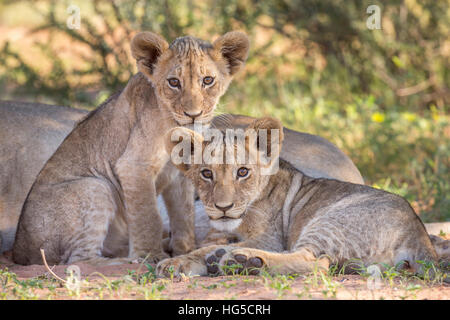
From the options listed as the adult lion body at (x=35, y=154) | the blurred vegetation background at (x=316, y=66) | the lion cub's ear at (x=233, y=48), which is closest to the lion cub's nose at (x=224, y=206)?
the lion cub's ear at (x=233, y=48)

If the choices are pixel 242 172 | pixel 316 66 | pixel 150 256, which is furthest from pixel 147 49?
pixel 316 66

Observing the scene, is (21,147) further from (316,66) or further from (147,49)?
(316,66)

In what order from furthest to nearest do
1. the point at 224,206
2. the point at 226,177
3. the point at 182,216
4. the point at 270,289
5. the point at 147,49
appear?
the point at 182,216, the point at 147,49, the point at 226,177, the point at 224,206, the point at 270,289

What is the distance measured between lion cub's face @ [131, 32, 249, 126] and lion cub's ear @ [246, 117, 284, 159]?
313 millimetres

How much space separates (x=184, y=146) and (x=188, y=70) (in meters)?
0.49

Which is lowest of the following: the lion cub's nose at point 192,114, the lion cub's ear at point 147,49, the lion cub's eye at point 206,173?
the lion cub's eye at point 206,173

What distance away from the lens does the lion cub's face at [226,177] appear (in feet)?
13.7

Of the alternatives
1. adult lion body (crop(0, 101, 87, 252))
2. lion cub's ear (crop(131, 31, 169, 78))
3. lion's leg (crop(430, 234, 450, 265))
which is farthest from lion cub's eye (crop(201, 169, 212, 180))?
adult lion body (crop(0, 101, 87, 252))

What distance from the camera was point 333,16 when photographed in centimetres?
933

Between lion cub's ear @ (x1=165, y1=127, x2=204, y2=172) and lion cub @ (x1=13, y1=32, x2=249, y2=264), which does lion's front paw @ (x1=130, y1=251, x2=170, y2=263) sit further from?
lion cub's ear @ (x1=165, y1=127, x2=204, y2=172)

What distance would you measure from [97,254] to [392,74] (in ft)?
19.7

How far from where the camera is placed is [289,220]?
460 centimetres

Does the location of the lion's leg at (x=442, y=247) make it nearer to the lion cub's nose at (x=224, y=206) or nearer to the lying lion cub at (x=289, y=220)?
the lying lion cub at (x=289, y=220)
